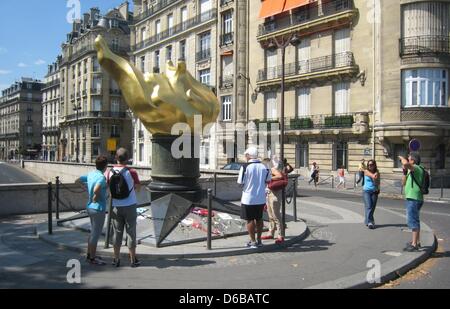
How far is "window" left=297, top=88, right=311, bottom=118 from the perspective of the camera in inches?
1271

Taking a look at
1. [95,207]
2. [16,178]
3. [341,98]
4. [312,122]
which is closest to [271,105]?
[312,122]

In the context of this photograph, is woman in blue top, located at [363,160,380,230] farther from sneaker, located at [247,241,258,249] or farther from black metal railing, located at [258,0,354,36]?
black metal railing, located at [258,0,354,36]

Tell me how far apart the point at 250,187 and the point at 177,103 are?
337 cm

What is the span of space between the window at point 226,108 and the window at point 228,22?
18.1ft

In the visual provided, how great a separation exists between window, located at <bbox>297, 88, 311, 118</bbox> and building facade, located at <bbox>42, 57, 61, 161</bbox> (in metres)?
61.1

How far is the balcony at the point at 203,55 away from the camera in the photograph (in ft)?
135

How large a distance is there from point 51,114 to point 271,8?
6809 centimetres

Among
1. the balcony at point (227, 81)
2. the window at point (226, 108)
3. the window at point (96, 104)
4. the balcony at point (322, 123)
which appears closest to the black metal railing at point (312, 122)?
the balcony at point (322, 123)

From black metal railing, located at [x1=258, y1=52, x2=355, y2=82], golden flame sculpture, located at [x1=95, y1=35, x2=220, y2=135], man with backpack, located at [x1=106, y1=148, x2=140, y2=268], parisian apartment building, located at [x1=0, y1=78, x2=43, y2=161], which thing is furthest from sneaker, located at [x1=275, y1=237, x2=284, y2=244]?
parisian apartment building, located at [x1=0, y1=78, x2=43, y2=161]

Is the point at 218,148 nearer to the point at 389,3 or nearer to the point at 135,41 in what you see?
the point at 389,3

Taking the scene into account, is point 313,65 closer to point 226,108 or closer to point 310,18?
point 310,18

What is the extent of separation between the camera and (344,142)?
97.6 ft
